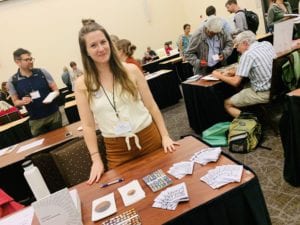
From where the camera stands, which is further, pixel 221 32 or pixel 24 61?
pixel 221 32

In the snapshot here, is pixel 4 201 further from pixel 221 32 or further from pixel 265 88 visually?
pixel 221 32

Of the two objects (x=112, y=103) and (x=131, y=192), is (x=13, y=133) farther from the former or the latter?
(x=131, y=192)

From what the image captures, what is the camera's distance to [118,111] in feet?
5.27

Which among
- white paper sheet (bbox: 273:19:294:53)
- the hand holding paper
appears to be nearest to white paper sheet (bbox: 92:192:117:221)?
the hand holding paper

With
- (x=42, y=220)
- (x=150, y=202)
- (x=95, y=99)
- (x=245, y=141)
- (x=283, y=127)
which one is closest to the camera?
(x=42, y=220)

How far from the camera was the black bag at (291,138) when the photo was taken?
2.08 meters

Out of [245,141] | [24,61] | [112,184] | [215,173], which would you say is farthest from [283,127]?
[24,61]

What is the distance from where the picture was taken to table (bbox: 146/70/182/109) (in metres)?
5.86

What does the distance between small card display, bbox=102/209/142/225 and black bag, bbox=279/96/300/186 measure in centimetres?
147

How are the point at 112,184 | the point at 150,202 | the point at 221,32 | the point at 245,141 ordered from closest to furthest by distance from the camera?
the point at 150,202 < the point at 112,184 < the point at 245,141 < the point at 221,32

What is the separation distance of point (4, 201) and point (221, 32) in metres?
3.36

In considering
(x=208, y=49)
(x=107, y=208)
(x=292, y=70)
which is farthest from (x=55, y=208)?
(x=208, y=49)

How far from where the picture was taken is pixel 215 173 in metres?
1.27

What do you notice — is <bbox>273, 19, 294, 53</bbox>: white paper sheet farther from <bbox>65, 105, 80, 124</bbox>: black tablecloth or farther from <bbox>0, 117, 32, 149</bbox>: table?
<bbox>0, 117, 32, 149</bbox>: table
